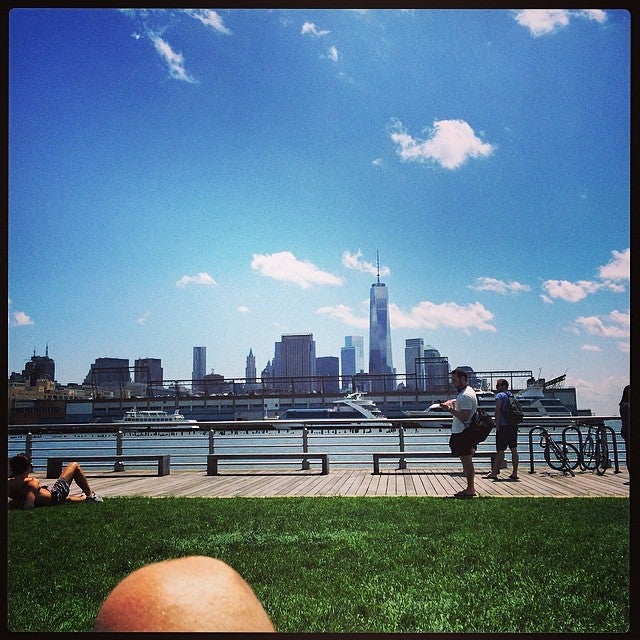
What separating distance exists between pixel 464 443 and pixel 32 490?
10.5 ft

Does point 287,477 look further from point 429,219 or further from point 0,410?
point 0,410

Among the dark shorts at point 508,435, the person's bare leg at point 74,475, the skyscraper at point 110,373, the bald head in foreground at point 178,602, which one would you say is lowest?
the skyscraper at point 110,373

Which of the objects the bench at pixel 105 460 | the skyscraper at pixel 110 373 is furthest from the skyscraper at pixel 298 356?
the bench at pixel 105 460

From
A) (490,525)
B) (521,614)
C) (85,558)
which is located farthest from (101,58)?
(521,614)

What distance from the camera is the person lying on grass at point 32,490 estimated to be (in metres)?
4.36

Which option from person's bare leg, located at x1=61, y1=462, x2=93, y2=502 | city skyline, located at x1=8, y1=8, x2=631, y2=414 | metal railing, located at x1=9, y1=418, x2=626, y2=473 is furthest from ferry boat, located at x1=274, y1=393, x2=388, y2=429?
person's bare leg, located at x1=61, y1=462, x2=93, y2=502

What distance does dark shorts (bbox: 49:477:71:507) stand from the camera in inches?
179

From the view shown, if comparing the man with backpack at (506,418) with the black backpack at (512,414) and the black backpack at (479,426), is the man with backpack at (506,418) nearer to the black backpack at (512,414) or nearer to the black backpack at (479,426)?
the black backpack at (512,414)

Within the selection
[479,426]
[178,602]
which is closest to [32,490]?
[479,426]

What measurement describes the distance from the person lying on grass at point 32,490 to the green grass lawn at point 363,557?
150mm

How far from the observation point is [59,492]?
4586 millimetres

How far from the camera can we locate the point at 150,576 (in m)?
0.65

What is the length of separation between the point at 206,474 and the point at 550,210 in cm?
609

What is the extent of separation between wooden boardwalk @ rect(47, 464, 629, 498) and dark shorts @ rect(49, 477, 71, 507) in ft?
1.72
